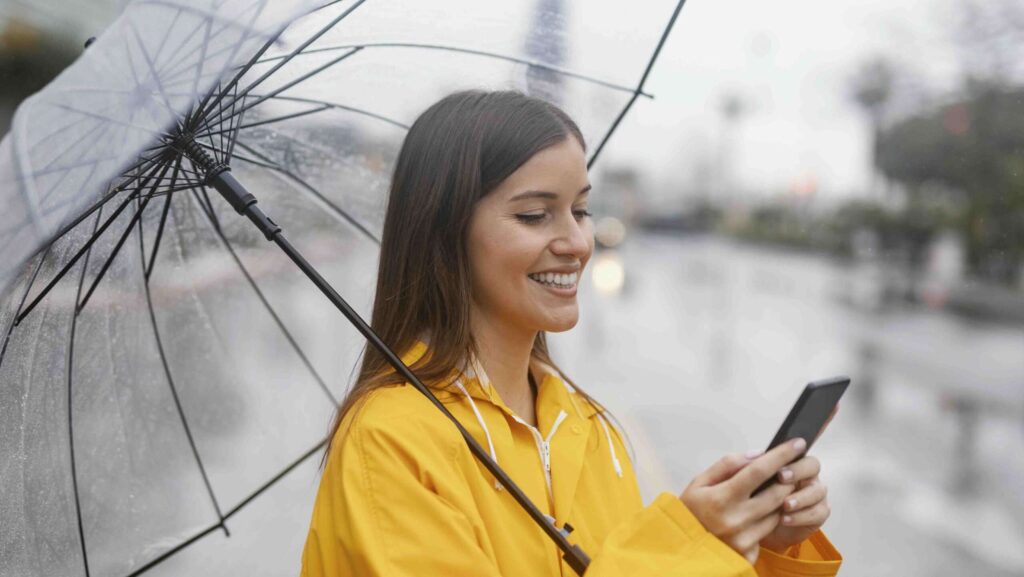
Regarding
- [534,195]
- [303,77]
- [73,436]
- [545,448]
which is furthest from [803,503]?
[73,436]

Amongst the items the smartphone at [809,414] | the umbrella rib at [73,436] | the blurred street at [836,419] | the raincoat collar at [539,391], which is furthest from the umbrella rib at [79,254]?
the smartphone at [809,414]

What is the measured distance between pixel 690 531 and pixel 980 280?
25171 mm

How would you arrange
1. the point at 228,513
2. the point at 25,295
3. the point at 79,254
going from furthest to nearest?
the point at 228,513, the point at 79,254, the point at 25,295

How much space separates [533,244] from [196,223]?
100cm

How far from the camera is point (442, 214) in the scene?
1.63m

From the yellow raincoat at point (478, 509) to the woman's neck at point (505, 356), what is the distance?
63 mm

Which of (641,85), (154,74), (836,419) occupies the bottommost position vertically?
(836,419)

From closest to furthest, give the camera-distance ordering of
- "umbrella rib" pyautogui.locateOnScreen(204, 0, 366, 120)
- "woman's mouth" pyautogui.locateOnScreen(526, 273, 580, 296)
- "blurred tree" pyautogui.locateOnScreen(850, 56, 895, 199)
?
"woman's mouth" pyautogui.locateOnScreen(526, 273, 580, 296) → "umbrella rib" pyautogui.locateOnScreen(204, 0, 366, 120) → "blurred tree" pyautogui.locateOnScreen(850, 56, 895, 199)

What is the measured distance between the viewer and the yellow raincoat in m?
1.32

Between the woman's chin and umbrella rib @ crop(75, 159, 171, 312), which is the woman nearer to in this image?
the woman's chin

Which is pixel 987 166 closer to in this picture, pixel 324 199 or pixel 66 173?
pixel 324 199

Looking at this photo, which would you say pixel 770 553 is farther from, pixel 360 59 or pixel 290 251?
pixel 360 59

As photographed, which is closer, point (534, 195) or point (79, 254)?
point (534, 195)

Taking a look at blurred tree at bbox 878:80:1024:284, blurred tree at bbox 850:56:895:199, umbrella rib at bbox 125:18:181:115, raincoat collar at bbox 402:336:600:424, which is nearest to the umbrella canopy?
umbrella rib at bbox 125:18:181:115
